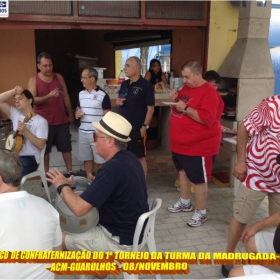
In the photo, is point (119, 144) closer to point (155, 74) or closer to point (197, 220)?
point (197, 220)

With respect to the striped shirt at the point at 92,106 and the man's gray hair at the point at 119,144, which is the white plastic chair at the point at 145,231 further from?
the striped shirt at the point at 92,106

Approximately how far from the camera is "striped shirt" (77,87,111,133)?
4281mm

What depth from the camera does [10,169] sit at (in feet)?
5.93

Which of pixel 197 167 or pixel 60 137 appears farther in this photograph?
pixel 60 137

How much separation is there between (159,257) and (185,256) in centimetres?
32

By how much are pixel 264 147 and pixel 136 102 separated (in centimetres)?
200

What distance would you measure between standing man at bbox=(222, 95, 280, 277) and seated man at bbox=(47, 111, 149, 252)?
85cm

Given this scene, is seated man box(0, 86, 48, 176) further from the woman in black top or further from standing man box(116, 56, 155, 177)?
the woman in black top

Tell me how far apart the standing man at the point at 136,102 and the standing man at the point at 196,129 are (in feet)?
1.68


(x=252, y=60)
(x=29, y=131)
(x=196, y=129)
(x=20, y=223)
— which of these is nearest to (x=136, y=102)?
(x=196, y=129)

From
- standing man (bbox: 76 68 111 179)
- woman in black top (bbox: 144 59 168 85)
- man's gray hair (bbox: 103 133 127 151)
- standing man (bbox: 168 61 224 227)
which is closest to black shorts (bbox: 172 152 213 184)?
standing man (bbox: 168 61 224 227)

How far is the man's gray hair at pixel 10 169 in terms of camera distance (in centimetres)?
179

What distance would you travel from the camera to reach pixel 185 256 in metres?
2.61

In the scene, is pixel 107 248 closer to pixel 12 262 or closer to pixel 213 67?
pixel 12 262
